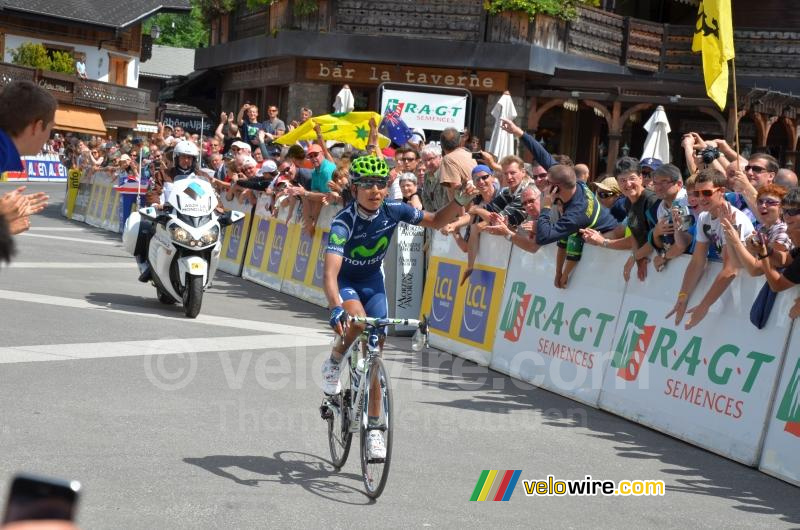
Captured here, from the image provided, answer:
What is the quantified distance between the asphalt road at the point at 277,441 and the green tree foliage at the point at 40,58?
49.1 meters

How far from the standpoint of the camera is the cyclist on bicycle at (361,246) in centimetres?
709

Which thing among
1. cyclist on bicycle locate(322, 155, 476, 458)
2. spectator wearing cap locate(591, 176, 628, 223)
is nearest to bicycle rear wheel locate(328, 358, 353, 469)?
cyclist on bicycle locate(322, 155, 476, 458)

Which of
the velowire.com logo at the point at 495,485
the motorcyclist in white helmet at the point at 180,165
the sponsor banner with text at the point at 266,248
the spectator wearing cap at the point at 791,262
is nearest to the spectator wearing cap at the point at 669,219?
the spectator wearing cap at the point at 791,262

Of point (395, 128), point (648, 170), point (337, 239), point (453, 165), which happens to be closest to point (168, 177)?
point (453, 165)

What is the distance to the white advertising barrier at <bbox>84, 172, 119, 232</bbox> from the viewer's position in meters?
27.7

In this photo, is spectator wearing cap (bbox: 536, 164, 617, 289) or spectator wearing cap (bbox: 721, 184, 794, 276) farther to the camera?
spectator wearing cap (bbox: 536, 164, 617, 289)

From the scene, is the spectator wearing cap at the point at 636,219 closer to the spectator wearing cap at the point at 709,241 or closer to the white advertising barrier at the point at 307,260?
the spectator wearing cap at the point at 709,241

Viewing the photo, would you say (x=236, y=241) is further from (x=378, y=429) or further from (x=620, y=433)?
(x=378, y=429)

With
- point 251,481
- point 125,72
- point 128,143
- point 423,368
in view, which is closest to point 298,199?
point 423,368

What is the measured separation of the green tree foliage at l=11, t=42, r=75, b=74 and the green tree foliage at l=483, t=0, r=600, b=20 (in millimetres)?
36867

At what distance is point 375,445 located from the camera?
6465 millimetres

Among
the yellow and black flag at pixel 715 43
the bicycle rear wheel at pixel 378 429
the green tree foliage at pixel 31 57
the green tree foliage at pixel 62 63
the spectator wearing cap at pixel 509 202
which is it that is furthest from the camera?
the green tree foliage at pixel 62 63

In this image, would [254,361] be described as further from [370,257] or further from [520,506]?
[520,506]

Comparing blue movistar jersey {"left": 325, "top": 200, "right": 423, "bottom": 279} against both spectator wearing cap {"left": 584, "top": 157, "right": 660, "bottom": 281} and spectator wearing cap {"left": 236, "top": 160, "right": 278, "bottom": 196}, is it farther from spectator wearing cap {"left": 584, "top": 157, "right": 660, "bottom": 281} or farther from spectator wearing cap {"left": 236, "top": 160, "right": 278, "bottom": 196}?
spectator wearing cap {"left": 236, "top": 160, "right": 278, "bottom": 196}
